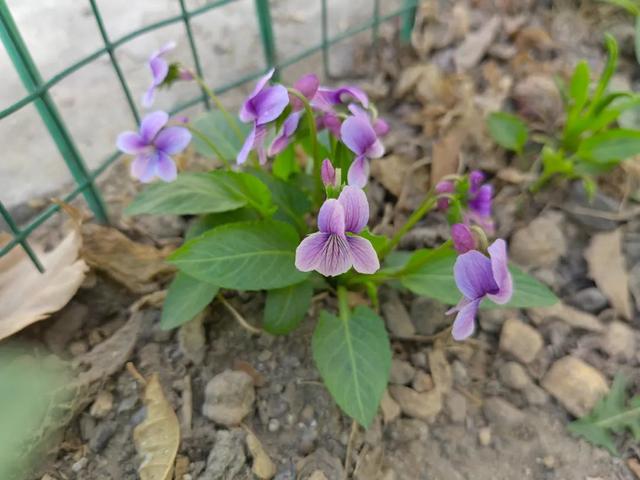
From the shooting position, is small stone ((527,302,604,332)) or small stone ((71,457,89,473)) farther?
small stone ((527,302,604,332))

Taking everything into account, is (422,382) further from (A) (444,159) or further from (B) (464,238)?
(A) (444,159)

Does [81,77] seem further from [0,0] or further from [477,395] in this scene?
Answer: [477,395]

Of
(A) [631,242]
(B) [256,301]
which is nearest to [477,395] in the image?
(B) [256,301]

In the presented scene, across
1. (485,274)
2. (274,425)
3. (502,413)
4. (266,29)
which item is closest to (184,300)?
(274,425)

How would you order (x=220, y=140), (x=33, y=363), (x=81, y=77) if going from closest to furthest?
(x=33, y=363) → (x=220, y=140) → (x=81, y=77)

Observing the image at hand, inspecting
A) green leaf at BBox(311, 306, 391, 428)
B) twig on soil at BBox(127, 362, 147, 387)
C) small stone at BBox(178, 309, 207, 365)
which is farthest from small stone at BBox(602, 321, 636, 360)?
twig on soil at BBox(127, 362, 147, 387)

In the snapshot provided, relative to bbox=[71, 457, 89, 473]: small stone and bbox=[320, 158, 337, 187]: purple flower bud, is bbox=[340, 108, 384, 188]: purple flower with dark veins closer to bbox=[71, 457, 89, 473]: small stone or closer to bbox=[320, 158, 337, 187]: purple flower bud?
bbox=[320, 158, 337, 187]: purple flower bud
